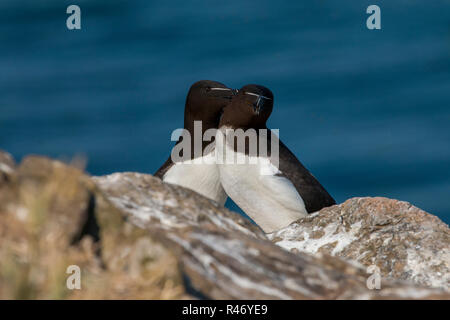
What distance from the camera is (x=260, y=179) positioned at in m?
11.9

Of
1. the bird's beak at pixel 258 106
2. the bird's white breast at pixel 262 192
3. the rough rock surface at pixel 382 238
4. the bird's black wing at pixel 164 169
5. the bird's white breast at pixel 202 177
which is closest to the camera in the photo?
the rough rock surface at pixel 382 238

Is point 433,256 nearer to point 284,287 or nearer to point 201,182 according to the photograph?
point 284,287

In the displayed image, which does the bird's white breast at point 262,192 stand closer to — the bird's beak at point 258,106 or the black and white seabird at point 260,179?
the black and white seabird at point 260,179

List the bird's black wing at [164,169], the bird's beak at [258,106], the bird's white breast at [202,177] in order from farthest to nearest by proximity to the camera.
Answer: the bird's black wing at [164,169] → the bird's white breast at [202,177] → the bird's beak at [258,106]

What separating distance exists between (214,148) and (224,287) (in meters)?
7.49

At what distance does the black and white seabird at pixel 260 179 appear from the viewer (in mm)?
11906

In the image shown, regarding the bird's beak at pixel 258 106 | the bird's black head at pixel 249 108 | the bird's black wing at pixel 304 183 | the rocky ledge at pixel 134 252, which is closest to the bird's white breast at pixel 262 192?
the bird's black wing at pixel 304 183

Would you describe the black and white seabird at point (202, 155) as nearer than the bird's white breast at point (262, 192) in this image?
No

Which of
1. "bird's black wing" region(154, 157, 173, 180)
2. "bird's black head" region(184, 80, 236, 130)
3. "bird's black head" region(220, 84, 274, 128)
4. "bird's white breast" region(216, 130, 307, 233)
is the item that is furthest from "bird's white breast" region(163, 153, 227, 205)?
"bird's black head" region(184, 80, 236, 130)

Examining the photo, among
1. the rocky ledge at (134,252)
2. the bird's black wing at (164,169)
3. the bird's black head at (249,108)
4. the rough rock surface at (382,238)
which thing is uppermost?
the bird's black head at (249,108)

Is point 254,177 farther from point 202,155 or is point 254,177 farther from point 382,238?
point 382,238
